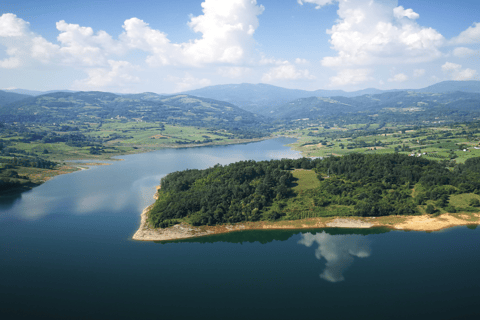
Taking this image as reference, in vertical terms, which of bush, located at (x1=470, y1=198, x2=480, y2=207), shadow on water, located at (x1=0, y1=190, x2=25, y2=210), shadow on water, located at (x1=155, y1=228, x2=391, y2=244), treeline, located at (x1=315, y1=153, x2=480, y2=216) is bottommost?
Answer: shadow on water, located at (x1=155, y1=228, x2=391, y2=244)

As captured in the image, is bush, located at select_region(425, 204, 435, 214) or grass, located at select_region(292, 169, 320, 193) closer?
bush, located at select_region(425, 204, 435, 214)

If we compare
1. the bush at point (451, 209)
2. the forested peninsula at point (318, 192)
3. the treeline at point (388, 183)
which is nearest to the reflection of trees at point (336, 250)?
the forested peninsula at point (318, 192)

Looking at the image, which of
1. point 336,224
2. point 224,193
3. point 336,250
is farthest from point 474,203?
point 224,193

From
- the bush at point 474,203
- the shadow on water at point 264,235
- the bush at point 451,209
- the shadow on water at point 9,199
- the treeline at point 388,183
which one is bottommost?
the shadow on water at point 264,235

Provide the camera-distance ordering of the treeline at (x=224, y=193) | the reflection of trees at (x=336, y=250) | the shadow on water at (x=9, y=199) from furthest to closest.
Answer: the shadow on water at (x=9, y=199), the treeline at (x=224, y=193), the reflection of trees at (x=336, y=250)

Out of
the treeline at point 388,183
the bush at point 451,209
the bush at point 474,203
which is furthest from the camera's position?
the treeline at point 388,183

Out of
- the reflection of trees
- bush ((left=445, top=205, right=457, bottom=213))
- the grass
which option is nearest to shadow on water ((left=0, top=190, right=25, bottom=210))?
the grass

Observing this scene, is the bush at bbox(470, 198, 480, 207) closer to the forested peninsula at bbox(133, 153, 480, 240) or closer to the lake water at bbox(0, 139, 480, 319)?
the forested peninsula at bbox(133, 153, 480, 240)

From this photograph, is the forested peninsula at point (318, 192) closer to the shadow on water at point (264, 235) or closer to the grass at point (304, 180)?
the grass at point (304, 180)
